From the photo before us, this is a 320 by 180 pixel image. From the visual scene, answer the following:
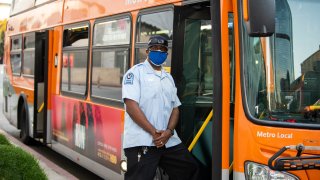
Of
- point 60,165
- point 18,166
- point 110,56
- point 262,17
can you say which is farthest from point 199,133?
point 60,165

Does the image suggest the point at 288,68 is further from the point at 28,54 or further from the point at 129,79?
the point at 28,54

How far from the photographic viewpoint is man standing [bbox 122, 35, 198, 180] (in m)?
4.27

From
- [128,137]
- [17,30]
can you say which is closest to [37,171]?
[128,137]

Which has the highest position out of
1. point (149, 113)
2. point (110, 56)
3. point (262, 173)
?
point (110, 56)

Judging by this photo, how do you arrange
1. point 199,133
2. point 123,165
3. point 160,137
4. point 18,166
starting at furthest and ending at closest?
point 123,165 < point 18,166 < point 199,133 < point 160,137

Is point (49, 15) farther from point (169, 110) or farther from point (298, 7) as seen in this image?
point (298, 7)

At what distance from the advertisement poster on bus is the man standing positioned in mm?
1437

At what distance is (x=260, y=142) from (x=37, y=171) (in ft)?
8.54

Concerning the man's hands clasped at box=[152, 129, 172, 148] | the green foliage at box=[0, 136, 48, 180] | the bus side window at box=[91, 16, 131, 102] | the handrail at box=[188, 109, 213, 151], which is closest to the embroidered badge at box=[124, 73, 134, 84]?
the man's hands clasped at box=[152, 129, 172, 148]

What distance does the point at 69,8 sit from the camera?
8000mm

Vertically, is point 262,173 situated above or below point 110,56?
below

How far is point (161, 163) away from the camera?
15.0 ft

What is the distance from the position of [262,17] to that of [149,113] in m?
1.52

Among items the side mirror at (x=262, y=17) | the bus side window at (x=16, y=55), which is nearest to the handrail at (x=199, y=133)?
the side mirror at (x=262, y=17)
